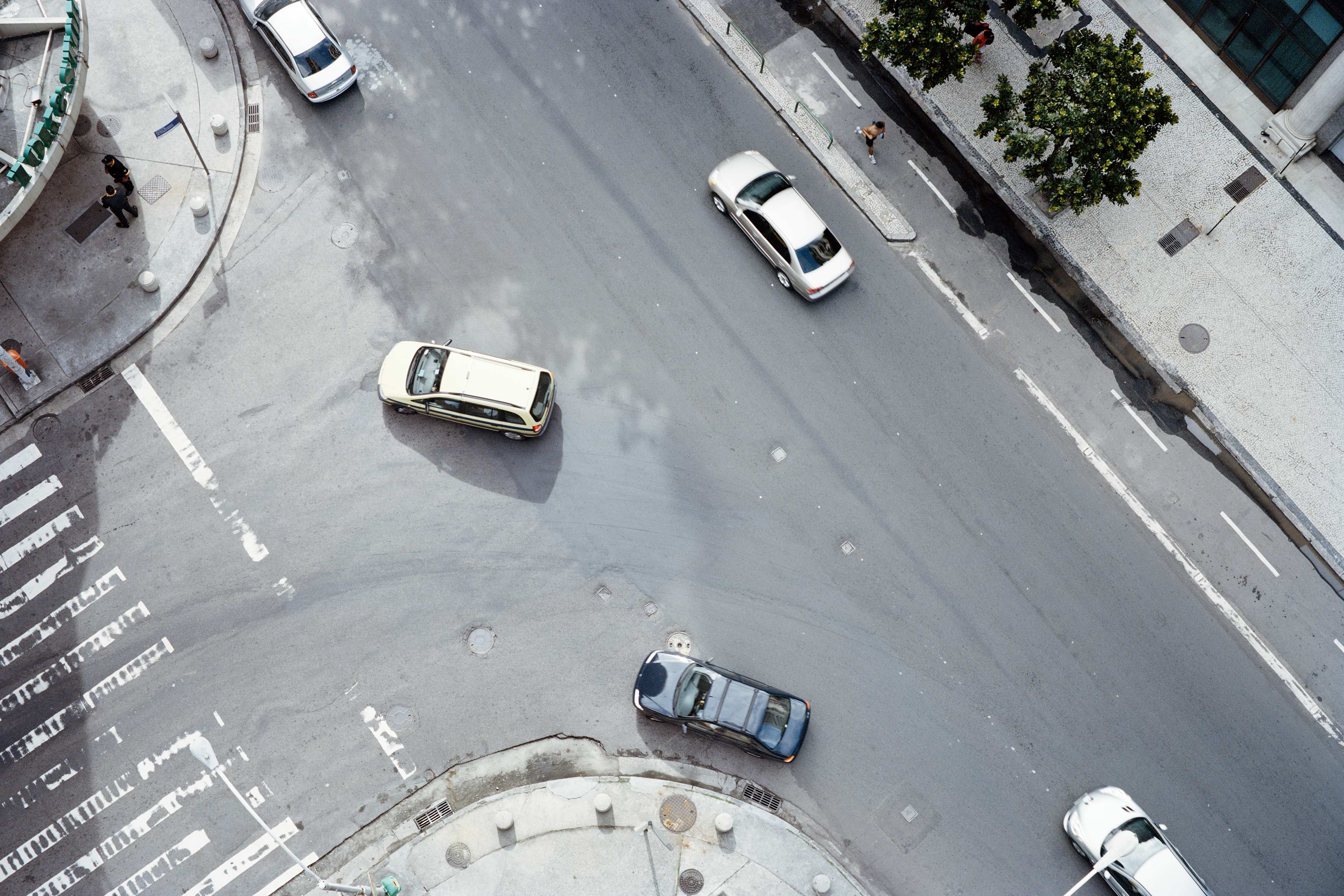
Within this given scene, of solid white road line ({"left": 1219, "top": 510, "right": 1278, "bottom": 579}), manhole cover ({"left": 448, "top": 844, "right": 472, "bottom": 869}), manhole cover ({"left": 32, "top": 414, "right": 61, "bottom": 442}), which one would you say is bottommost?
solid white road line ({"left": 1219, "top": 510, "right": 1278, "bottom": 579})

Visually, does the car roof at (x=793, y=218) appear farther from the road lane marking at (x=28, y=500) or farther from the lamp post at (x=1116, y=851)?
the road lane marking at (x=28, y=500)

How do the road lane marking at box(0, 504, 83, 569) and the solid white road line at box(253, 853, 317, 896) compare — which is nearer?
the solid white road line at box(253, 853, 317, 896)

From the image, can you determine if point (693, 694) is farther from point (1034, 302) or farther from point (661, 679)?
point (1034, 302)

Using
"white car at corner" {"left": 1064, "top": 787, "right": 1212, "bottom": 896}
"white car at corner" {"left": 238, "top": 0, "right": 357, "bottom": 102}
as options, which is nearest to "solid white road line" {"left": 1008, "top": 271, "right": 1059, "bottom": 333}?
"white car at corner" {"left": 1064, "top": 787, "right": 1212, "bottom": 896}

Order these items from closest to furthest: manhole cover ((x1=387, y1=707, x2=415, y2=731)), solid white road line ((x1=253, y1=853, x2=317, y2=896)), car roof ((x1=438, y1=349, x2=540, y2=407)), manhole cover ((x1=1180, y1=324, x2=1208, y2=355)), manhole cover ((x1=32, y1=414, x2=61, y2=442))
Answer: solid white road line ((x1=253, y1=853, x2=317, y2=896))
manhole cover ((x1=387, y1=707, x2=415, y2=731))
car roof ((x1=438, y1=349, x2=540, y2=407))
manhole cover ((x1=32, y1=414, x2=61, y2=442))
manhole cover ((x1=1180, y1=324, x2=1208, y2=355))

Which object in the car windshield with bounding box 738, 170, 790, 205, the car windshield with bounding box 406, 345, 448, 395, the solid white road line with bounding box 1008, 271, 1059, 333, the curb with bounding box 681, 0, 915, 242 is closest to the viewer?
the car windshield with bounding box 406, 345, 448, 395

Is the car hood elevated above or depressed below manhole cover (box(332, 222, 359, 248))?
below

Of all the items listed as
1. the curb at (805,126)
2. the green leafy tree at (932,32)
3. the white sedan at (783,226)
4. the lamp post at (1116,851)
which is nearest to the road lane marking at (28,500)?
the white sedan at (783,226)

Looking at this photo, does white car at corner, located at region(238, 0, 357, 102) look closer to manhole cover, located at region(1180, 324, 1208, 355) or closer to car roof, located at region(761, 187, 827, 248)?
car roof, located at region(761, 187, 827, 248)
